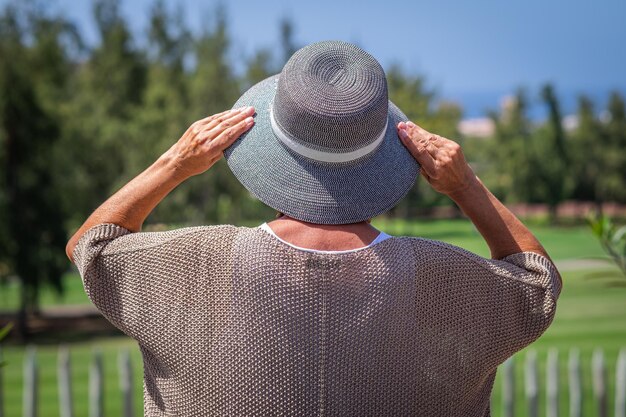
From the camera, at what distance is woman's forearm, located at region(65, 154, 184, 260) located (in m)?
1.60

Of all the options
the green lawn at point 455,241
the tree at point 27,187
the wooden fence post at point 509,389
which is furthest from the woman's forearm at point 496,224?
the tree at point 27,187

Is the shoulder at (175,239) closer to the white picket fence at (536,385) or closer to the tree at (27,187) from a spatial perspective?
the white picket fence at (536,385)

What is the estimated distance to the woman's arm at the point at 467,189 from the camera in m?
1.62

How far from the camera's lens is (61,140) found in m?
21.5

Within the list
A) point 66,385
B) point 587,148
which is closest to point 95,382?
point 66,385

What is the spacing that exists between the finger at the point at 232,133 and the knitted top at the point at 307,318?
0.17 meters

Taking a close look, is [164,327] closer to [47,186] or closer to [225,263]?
[225,263]

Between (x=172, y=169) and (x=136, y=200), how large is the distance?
83 millimetres

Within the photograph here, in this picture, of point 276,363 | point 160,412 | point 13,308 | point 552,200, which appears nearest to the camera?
point 276,363

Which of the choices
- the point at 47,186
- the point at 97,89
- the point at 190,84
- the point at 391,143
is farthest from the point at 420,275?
the point at 97,89

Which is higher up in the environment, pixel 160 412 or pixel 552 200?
pixel 160 412

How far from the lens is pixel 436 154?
5.33 ft

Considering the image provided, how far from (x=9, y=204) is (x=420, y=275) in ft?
68.0

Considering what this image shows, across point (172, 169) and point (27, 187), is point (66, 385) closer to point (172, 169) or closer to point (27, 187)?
point (172, 169)
